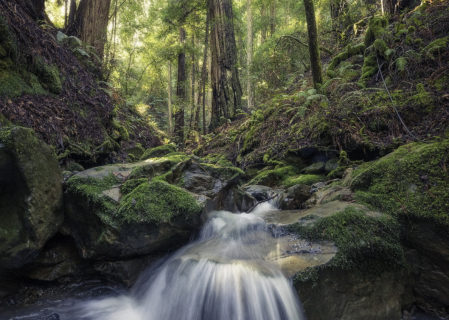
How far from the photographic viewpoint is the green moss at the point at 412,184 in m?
2.68

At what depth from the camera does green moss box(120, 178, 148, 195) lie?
11.4 feet

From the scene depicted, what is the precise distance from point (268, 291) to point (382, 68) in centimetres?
645

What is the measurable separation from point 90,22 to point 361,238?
11.3 metres

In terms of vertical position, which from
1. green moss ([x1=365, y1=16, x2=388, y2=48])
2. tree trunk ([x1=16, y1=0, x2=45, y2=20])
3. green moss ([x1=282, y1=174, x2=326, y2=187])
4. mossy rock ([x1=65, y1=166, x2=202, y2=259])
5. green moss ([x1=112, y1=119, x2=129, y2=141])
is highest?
tree trunk ([x1=16, y1=0, x2=45, y2=20])

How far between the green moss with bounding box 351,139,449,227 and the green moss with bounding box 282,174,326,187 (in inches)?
66.0

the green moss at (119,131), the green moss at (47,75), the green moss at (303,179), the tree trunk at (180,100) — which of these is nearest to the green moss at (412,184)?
the green moss at (303,179)

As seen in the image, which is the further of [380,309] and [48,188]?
[48,188]

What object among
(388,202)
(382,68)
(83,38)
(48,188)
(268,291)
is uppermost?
(83,38)

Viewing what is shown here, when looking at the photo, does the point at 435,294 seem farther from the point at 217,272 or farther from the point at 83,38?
the point at 83,38

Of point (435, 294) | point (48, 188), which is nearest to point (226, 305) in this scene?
point (435, 294)

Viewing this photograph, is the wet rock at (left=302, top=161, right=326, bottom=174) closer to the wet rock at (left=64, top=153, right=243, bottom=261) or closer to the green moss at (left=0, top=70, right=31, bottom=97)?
the wet rock at (left=64, top=153, right=243, bottom=261)

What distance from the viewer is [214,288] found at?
2.58m

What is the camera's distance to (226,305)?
2.50m

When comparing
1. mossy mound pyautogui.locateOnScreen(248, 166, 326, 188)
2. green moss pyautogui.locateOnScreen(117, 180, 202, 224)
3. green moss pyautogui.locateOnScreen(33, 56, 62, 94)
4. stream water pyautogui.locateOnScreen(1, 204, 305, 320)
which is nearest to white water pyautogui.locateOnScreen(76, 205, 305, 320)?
stream water pyautogui.locateOnScreen(1, 204, 305, 320)
